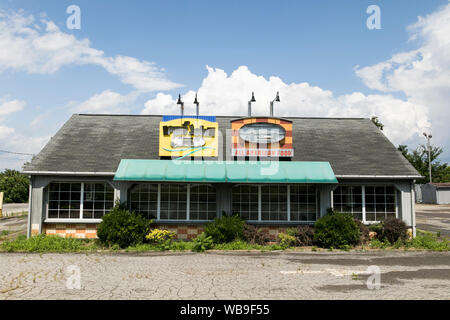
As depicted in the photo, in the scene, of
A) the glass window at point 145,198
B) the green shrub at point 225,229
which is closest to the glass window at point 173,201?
the glass window at point 145,198

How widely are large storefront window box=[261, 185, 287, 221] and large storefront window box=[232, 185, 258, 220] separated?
324 millimetres

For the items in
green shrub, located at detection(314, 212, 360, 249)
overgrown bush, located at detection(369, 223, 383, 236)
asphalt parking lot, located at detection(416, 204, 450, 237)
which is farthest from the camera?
asphalt parking lot, located at detection(416, 204, 450, 237)

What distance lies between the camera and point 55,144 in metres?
14.7

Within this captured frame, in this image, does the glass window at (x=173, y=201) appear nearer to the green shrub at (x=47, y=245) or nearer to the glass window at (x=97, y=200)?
the glass window at (x=97, y=200)

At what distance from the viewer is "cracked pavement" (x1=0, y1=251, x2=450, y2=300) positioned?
7.02 m

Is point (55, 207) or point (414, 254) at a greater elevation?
point (55, 207)

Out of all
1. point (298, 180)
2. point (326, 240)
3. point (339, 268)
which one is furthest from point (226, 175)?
point (339, 268)

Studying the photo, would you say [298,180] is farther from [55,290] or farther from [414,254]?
[55,290]

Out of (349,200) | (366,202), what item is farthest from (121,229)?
(366,202)

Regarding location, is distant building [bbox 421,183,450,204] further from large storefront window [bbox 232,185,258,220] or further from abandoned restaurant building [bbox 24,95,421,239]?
large storefront window [bbox 232,185,258,220]

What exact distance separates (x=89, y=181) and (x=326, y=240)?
9.25 m

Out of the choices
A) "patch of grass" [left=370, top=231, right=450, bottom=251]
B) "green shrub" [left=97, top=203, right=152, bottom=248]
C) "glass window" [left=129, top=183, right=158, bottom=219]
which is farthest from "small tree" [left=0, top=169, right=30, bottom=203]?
"patch of grass" [left=370, top=231, right=450, bottom=251]

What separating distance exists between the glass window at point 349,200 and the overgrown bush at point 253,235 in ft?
11.9

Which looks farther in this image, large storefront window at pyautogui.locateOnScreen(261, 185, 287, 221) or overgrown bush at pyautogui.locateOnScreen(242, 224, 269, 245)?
large storefront window at pyautogui.locateOnScreen(261, 185, 287, 221)
